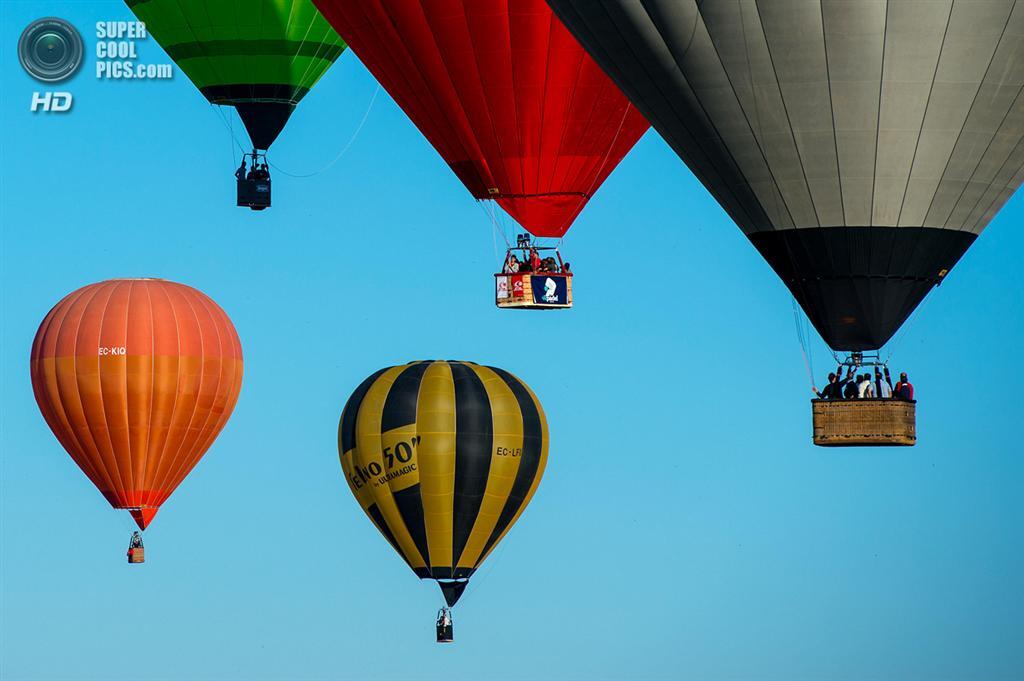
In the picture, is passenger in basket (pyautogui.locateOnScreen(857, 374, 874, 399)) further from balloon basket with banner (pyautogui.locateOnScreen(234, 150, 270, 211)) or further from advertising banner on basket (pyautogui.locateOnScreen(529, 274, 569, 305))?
balloon basket with banner (pyautogui.locateOnScreen(234, 150, 270, 211))

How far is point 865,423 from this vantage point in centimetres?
2522

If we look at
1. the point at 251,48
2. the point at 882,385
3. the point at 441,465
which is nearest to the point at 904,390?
the point at 882,385

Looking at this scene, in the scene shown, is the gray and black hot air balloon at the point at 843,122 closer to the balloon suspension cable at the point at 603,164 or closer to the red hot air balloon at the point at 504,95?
the red hot air balloon at the point at 504,95

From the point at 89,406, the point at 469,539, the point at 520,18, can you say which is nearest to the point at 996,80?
the point at 520,18

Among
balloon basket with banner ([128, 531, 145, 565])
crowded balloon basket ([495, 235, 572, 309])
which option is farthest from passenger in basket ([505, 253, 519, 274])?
balloon basket with banner ([128, 531, 145, 565])

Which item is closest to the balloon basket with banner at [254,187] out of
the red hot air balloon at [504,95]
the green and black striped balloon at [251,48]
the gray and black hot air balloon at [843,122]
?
the green and black striped balloon at [251,48]

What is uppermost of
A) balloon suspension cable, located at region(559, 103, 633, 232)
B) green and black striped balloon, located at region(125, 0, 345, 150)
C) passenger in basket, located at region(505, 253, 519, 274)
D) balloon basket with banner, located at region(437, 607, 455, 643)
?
green and black striped balloon, located at region(125, 0, 345, 150)

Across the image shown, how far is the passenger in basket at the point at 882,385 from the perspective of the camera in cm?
2548

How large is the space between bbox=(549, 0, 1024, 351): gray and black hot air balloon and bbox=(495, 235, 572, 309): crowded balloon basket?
514 cm

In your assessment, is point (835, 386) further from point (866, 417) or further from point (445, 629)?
point (445, 629)

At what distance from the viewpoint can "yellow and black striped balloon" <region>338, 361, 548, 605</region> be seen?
35250mm

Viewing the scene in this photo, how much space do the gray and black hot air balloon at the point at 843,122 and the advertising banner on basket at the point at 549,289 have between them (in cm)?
514

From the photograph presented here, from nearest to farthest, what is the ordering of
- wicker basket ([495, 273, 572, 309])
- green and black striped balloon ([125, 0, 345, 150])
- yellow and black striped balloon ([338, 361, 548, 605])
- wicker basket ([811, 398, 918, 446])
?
wicker basket ([811, 398, 918, 446]), wicker basket ([495, 273, 572, 309]), yellow and black striped balloon ([338, 361, 548, 605]), green and black striped balloon ([125, 0, 345, 150])

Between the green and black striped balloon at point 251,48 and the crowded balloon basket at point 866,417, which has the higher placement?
the green and black striped balloon at point 251,48
